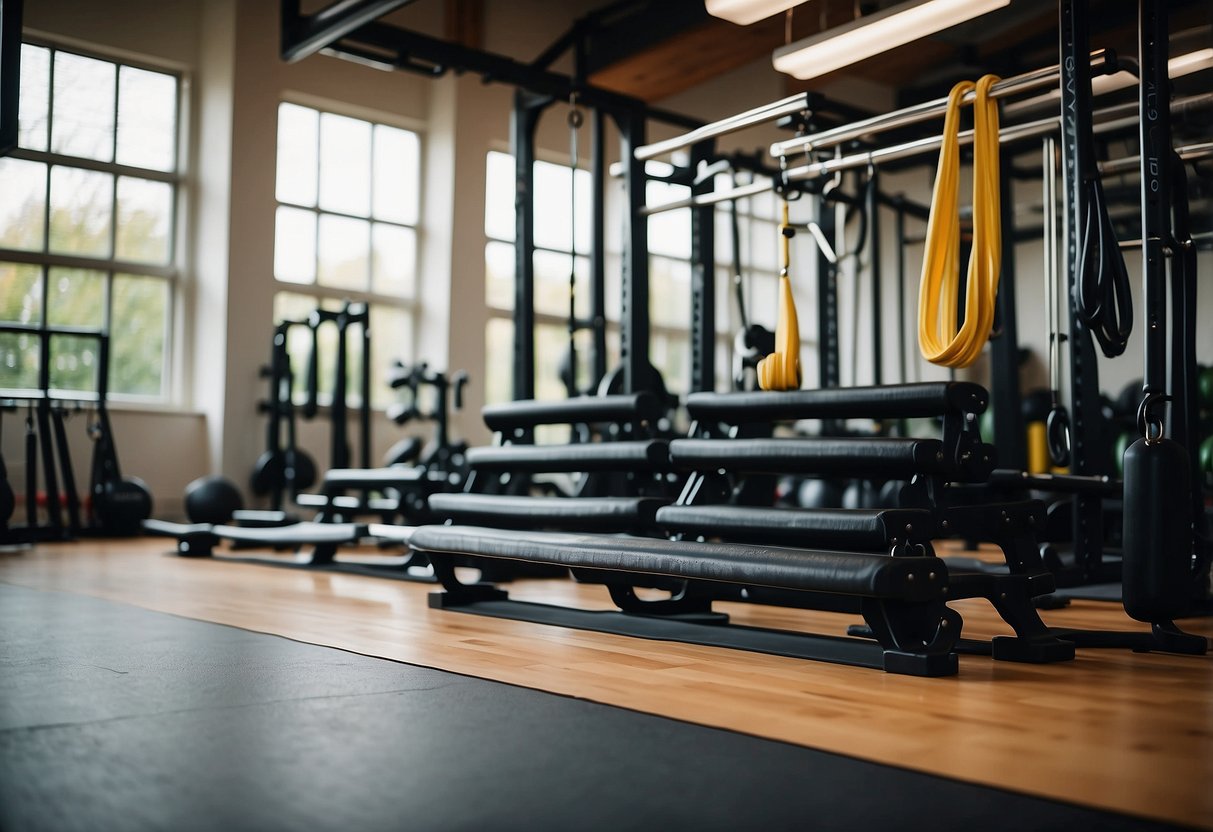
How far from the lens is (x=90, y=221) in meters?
8.18

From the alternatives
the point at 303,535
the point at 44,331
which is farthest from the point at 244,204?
the point at 303,535

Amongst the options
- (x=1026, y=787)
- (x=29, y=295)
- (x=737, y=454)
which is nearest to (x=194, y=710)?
(x=1026, y=787)

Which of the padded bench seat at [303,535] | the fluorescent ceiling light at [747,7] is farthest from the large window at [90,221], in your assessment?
the fluorescent ceiling light at [747,7]

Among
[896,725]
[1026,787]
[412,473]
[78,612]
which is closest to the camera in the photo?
[1026,787]

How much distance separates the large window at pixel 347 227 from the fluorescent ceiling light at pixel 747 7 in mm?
5412

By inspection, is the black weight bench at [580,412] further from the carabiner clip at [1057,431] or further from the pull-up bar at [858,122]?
the carabiner clip at [1057,431]

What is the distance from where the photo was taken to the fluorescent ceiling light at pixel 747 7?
13.3 feet

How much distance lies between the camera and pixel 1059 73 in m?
2.85

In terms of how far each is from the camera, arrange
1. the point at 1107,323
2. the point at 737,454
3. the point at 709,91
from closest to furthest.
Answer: the point at 1107,323
the point at 737,454
the point at 709,91

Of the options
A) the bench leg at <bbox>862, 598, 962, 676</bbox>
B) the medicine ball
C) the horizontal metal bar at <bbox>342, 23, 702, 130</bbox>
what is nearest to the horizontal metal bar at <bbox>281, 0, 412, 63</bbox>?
the horizontal metal bar at <bbox>342, 23, 702, 130</bbox>

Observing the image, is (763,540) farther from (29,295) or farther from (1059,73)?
(29,295)

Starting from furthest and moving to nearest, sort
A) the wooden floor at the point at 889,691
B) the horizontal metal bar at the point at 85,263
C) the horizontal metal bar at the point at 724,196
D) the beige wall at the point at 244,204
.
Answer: the beige wall at the point at 244,204 → the horizontal metal bar at the point at 85,263 → the horizontal metal bar at the point at 724,196 → the wooden floor at the point at 889,691

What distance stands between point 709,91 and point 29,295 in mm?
6214

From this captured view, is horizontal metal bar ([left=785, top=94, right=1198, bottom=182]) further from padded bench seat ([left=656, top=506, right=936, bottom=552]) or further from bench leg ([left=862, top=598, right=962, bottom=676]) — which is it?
bench leg ([left=862, top=598, right=962, bottom=676])
